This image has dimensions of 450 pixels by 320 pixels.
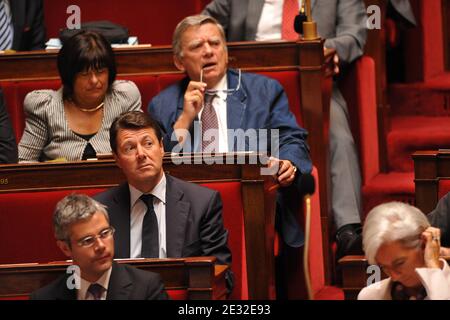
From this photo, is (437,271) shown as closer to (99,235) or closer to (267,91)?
(99,235)

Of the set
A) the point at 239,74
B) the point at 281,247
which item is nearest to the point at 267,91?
the point at 239,74

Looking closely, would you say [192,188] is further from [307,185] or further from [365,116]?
[365,116]

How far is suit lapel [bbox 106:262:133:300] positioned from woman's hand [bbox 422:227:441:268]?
0.42m

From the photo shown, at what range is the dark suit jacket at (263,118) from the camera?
2383 millimetres

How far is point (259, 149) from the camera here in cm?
237

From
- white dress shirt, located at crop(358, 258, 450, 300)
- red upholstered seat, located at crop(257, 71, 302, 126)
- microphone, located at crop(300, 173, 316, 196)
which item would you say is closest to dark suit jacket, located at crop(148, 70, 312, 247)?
red upholstered seat, located at crop(257, 71, 302, 126)

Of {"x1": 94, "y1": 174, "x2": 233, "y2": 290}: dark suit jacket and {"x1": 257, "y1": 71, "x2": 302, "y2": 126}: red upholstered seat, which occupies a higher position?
{"x1": 257, "y1": 71, "x2": 302, "y2": 126}: red upholstered seat

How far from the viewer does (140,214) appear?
2074 mm

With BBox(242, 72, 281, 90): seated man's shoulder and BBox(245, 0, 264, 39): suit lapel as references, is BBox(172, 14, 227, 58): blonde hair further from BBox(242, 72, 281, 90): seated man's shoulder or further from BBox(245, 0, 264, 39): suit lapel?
BBox(245, 0, 264, 39): suit lapel

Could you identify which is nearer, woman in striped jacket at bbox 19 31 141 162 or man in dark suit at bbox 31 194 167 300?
man in dark suit at bbox 31 194 167 300

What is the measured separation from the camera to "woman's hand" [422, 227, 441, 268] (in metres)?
1.54

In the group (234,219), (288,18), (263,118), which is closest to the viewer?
(234,219)

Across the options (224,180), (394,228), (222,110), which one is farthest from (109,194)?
(394,228)

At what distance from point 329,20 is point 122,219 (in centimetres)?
95
